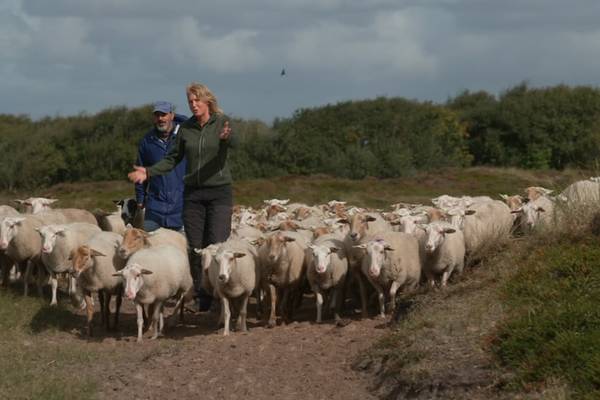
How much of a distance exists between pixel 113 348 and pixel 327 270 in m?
2.98

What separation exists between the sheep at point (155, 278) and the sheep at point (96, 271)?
0.33 meters

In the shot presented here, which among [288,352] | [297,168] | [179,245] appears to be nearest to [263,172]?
[297,168]

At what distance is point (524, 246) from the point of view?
498 inches

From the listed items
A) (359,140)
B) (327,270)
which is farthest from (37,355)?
(359,140)

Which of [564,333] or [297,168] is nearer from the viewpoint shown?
[564,333]

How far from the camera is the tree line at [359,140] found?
4703 cm

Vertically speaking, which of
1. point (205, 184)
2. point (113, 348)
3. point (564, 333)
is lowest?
point (113, 348)

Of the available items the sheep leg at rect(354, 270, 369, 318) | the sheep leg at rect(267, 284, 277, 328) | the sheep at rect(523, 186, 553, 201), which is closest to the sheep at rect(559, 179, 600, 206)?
the sheep at rect(523, 186, 553, 201)

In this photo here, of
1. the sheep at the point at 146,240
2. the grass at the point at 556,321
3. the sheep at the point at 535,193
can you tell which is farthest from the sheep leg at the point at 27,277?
the sheep at the point at 535,193

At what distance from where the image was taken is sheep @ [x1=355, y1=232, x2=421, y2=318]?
12953 millimetres

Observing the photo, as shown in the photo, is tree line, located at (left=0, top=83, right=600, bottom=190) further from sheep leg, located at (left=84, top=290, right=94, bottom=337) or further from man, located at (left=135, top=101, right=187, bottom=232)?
sheep leg, located at (left=84, top=290, right=94, bottom=337)

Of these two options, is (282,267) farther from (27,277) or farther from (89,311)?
(27,277)

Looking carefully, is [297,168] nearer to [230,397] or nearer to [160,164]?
[160,164]

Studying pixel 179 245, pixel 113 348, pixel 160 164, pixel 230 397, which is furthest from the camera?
pixel 179 245
